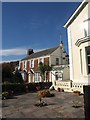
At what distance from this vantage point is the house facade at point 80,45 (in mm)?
16844

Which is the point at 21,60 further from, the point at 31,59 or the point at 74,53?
the point at 74,53

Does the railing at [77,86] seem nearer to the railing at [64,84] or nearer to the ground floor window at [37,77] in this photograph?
the railing at [64,84]

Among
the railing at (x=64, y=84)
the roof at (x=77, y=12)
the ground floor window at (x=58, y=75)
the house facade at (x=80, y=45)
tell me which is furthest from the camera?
the ground floor window at (x=58, y=75)

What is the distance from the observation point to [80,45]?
57.9 ft

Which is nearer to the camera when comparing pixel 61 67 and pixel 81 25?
pixel 81 25

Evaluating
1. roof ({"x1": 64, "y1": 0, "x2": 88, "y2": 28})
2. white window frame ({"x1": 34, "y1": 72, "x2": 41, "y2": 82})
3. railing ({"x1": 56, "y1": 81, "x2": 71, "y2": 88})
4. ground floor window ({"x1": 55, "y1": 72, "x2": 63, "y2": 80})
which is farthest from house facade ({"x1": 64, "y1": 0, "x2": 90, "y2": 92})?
white window frame ({"x1": 34, "y1": 72, "x2": 41, "y2": 82})

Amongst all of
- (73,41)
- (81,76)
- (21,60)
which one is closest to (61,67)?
(73,41)

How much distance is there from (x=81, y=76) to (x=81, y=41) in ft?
11.0

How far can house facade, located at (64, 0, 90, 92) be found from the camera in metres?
16.8

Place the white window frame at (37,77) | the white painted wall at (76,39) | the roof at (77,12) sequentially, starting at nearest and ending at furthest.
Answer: the white painted wall at (76,39)
the roof at (77,12)
the white window frame at (37,77)

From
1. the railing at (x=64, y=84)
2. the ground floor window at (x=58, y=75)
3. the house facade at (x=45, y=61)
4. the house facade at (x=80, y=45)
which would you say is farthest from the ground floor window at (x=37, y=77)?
the house facade at (x=80, y=45)

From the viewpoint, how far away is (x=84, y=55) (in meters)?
16.9

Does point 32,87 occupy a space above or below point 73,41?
below

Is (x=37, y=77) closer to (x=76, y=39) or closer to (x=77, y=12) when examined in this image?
(x=76, y=39)
